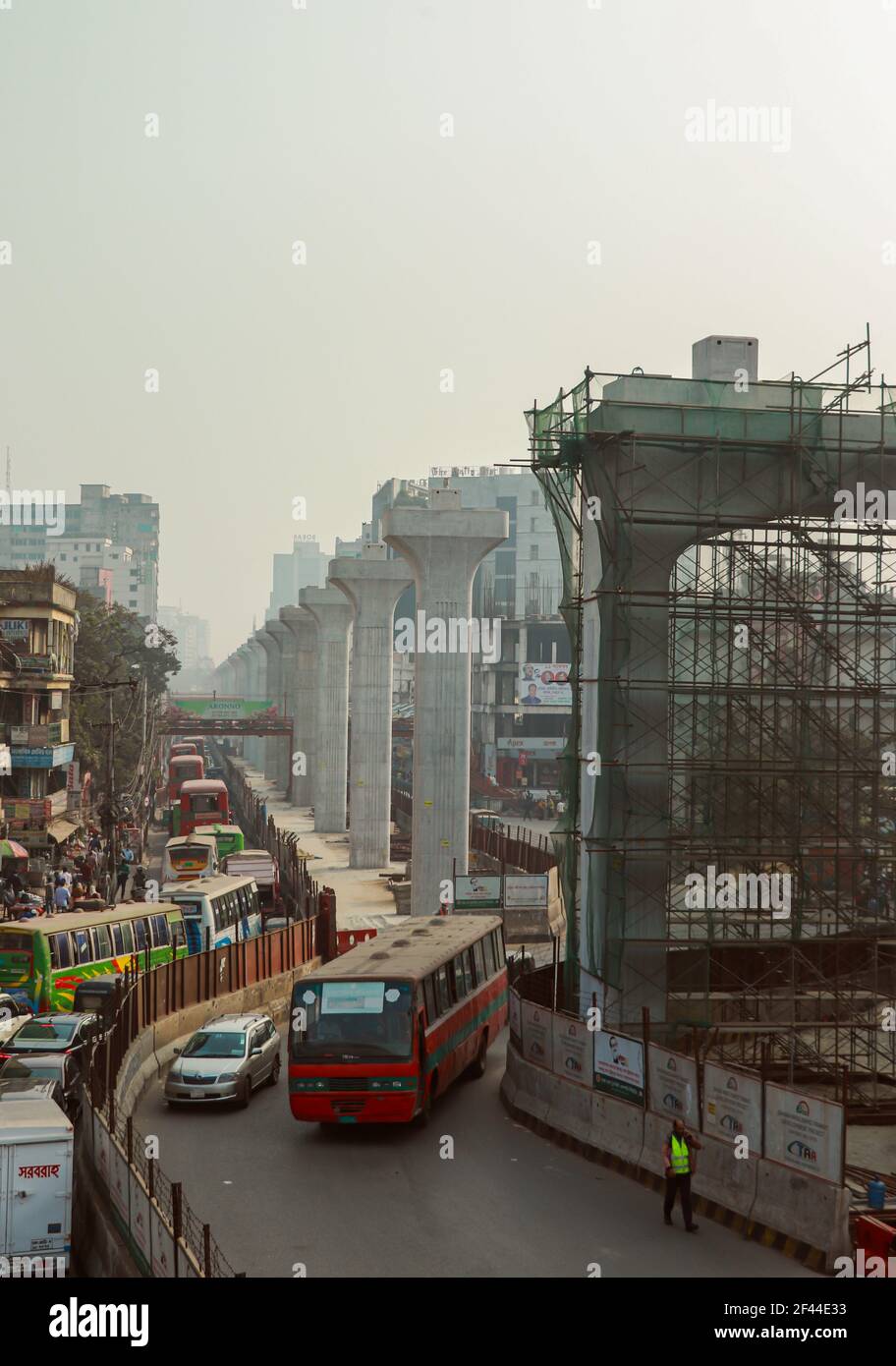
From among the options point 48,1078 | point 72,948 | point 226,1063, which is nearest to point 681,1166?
point 226,1063

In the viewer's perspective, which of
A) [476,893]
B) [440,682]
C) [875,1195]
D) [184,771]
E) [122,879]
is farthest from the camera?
[184,771]

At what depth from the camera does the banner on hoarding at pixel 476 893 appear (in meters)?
35.3

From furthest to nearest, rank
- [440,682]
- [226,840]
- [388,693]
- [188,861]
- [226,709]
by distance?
[226,709], [388,693], [226,840], [440,682], [188,861]

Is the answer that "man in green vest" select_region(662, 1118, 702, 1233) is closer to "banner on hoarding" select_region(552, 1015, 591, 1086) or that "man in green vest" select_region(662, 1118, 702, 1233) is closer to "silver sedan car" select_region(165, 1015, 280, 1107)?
"banner on hoarding" select_region(552, 1015, 591, 1086)

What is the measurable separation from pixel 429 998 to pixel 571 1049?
1.90 meters

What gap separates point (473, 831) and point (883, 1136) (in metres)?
34.1

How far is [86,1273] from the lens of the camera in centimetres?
1445

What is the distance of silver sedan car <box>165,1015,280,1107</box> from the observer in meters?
19.6

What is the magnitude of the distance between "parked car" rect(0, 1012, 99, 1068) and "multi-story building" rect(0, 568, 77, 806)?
1055 inches

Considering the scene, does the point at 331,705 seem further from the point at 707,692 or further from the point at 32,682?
the point at 707,692

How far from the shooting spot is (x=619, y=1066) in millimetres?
16891

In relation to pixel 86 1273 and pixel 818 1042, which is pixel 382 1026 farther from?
pixel 818 1042

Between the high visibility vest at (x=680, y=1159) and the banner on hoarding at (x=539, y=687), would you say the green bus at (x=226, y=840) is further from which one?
the banner on hoarding at (x=539, y=687)
